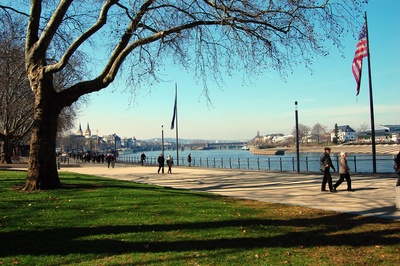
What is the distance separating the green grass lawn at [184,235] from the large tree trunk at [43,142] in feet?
7.00

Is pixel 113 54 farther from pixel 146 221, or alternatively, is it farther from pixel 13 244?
pixel 13 244

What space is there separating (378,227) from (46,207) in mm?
7413

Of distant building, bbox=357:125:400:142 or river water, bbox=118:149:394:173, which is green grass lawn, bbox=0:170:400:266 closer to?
river water, bbox=118:149:394:173

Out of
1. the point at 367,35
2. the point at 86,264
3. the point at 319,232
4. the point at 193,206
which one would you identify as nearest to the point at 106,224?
the point at 86,264

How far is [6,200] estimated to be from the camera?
9.77 meters

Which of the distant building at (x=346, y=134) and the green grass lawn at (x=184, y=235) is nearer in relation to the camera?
the green grass lawn at (x=184, y=235)

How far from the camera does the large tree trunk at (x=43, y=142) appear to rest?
39.3ft

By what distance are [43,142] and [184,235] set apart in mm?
7557

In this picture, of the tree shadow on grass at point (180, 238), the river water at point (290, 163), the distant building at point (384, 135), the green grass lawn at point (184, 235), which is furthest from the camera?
the distant building at point (384, 135)

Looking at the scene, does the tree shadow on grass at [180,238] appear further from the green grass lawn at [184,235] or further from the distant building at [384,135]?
the distant building at [384,135]

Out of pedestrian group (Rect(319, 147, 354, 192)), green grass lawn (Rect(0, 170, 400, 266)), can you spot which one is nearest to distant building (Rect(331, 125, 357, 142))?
pedestrian group (Rect(319, 147, 354, 192))

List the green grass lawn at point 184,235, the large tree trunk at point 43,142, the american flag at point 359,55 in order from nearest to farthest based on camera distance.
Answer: the green grass lawn at point 184,235 → the large tree trunk at point 43,142 → the american flag at point 359,55

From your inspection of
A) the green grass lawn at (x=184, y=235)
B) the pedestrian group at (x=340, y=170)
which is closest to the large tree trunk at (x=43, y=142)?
the green grass lawn at (x=184, y=235)

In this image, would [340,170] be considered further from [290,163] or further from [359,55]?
[290,163]
